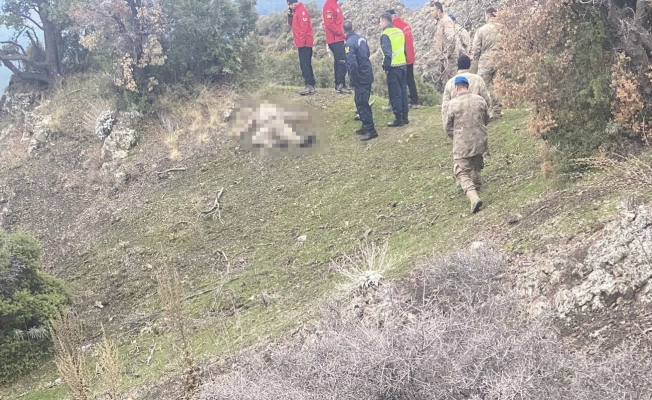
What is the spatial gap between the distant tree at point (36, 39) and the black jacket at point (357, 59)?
979 cm

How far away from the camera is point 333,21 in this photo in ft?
40.4

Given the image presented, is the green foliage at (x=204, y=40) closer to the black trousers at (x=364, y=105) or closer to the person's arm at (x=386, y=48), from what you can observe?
the black trousers at (x=364, y=105)

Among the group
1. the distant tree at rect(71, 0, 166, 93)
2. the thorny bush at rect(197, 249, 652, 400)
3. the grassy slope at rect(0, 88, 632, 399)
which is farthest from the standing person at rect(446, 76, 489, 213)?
the distant tree at rect(71, 0, 166, 93)

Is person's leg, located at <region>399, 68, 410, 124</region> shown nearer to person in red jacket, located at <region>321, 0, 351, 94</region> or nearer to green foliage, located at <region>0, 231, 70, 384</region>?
person in red jacket, located at <region>321, 0, 351, 94</region>

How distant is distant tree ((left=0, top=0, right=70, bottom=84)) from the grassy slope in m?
7.60

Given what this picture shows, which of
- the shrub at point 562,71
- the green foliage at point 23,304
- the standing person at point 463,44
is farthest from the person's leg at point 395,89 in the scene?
the green foliage at point 23,304

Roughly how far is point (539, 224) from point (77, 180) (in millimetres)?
10512

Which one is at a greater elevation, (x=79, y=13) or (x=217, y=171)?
(x=79, y=13)

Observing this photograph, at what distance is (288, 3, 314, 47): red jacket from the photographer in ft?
41.1

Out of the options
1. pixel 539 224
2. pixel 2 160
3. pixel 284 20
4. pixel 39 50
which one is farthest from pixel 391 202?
pixel 284 20

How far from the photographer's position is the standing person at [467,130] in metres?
7.20

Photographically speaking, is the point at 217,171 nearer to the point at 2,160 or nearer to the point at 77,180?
the point at 77,180

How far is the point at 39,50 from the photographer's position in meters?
17.5

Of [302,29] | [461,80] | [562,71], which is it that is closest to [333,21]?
[302,29]
